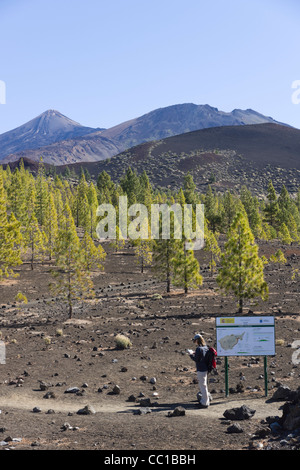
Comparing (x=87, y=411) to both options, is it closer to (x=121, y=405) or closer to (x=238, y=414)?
(x=121, y=405)

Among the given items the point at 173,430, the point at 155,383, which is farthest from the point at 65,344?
the point at 173,430

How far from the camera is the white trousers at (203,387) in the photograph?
40.4ft

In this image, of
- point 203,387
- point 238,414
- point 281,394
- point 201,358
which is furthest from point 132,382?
point 238,414

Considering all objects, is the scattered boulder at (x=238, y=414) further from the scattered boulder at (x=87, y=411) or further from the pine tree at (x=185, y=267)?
the pine tree at (x=185, y=267)

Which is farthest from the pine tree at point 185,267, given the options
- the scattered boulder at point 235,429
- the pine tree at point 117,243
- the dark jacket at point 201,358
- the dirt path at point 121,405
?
the pine tree at point 117,243

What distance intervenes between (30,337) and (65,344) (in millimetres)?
2844

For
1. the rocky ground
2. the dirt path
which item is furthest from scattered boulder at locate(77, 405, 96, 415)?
the dirt path

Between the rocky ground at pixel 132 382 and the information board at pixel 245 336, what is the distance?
134 cm

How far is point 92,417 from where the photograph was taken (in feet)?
39.1

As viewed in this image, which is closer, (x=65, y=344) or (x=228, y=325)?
(x=228, y=325)

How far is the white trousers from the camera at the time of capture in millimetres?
12328

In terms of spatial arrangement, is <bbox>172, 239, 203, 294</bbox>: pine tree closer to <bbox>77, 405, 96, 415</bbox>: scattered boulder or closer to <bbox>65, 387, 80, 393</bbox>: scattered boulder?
<bbox>65, 387, 80, 393</bbox>: scattered boulder

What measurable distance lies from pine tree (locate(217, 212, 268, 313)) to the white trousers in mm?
17679
